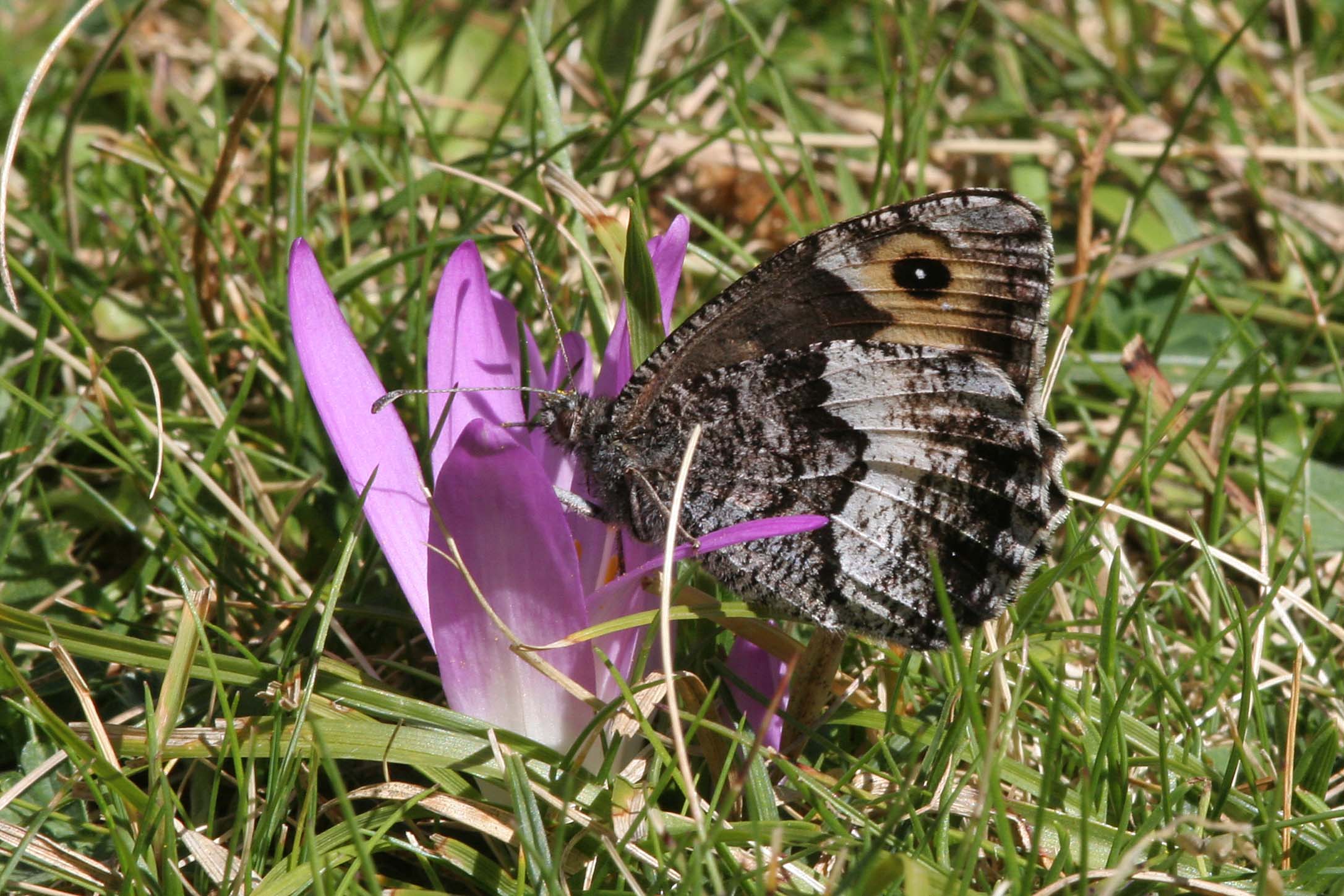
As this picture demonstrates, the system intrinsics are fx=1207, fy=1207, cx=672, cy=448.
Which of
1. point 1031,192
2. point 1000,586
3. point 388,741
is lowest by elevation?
point 388,741

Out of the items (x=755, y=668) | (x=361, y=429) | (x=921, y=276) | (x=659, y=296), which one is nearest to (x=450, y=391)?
(x=361, y=429)

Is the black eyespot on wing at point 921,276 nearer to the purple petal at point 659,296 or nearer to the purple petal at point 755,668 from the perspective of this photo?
the purple petal at point 659,296

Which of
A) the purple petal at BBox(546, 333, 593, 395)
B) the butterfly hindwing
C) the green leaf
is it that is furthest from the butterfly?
the purple petal at BBox(546, 333, 593, 395)

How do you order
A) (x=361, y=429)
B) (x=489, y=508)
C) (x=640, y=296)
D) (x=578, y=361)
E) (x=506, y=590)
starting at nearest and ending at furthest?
(x=489, y=508) < (x=506, y=590) < (x=361, y=429) < (x=640, y=296) < (x=578, y=361)

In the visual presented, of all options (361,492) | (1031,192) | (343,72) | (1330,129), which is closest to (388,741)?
(361,492)

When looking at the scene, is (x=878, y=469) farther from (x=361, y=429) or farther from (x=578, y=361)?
(x=361, y=429)

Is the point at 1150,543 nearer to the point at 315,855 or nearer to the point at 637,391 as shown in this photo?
the point at 637,391
